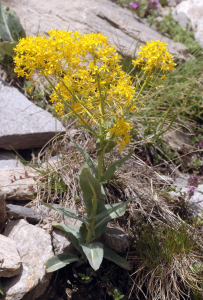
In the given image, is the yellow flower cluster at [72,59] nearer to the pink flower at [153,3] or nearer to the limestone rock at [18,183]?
the limestone rock at [18,183]

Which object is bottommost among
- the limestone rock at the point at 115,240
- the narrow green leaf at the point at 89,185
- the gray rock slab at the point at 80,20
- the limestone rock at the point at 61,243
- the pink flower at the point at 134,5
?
the limestone rock at the point at 61,243

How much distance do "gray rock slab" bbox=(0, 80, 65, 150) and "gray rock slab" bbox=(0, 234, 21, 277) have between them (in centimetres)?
114

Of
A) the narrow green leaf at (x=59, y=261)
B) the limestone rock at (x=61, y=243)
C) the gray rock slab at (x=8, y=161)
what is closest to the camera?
the narrow green leaf at (x=59, y=261)

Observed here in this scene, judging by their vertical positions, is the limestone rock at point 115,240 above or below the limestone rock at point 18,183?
above

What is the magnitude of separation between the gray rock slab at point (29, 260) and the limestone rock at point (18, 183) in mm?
282

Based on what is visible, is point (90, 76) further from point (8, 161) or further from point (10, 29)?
point (10, 29)

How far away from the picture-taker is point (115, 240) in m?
2.17

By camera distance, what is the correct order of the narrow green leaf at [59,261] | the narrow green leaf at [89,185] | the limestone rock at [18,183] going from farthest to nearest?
the limestone rock at [18,183] → the narrow green leaf at [59,261] → the narrow green leaf at [89,185]

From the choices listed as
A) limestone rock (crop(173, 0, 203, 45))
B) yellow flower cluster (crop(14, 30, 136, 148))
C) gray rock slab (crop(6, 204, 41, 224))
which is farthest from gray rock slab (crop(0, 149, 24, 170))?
limestone rock (crop(173, 0, 203, 45))

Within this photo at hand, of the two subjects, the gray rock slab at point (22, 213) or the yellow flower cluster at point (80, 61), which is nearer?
the yellow flower cluster at point (80, 61)

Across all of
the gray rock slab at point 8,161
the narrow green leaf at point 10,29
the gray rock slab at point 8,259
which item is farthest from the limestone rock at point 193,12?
the gray rock slab at point 8,259

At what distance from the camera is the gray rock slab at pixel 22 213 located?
2188 mm

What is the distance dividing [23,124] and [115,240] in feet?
5.26

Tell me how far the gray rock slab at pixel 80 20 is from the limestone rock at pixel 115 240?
2.70 metres
